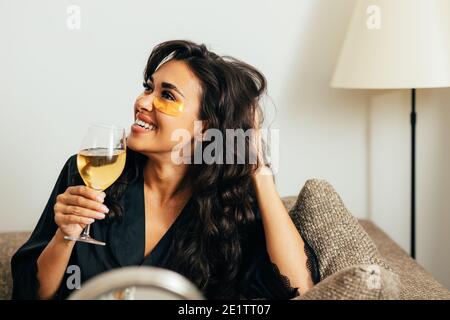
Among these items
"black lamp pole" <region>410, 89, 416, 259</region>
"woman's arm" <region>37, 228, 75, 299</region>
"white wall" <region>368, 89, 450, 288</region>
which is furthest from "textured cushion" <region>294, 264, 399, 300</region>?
"white wall" <region>368, 89, 450, 288</region>

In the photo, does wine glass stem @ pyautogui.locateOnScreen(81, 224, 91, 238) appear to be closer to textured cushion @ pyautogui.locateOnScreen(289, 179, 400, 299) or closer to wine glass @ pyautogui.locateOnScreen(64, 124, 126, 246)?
wine glass @ pyautogui.locateOnScreen(64, 124, 126, 246)

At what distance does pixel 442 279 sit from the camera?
248 centimetres

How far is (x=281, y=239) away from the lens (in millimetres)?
1487

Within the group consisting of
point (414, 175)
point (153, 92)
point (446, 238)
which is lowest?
point (446, 238)

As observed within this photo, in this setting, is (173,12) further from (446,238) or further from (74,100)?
(446,238)

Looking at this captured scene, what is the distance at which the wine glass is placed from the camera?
1291 mm

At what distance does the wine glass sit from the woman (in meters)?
0.14

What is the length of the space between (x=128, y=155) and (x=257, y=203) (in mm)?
344

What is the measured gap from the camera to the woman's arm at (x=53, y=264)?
1418mm

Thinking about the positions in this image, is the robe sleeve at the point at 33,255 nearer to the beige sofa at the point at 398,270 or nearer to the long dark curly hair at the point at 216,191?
the long dark curly hair at the point at 216,191

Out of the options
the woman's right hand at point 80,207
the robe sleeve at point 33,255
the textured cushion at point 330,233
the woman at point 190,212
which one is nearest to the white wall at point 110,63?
the woman at point 190,212

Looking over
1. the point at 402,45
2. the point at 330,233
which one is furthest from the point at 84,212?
the point at 402,45

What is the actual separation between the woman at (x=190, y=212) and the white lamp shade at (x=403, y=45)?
0.51m
